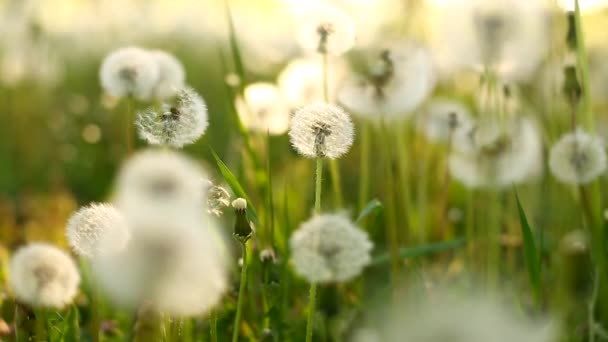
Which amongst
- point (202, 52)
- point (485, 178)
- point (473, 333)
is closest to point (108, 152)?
point (485, 178)

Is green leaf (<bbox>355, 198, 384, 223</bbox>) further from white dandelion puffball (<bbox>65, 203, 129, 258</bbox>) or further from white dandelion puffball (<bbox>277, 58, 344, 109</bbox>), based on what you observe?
white dandelion puffball (<bbox>277, 58, 344, 109</bbox>)

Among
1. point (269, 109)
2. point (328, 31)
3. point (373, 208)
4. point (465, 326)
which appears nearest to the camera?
point (465, 326)

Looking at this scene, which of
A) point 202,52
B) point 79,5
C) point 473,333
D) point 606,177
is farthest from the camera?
point 79,5

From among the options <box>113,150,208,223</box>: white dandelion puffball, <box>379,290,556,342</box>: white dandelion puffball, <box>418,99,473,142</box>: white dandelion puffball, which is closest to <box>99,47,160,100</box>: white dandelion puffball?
<box>113,150,208,223</box>: white dandelion puffball

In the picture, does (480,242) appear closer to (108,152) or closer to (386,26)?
(386,26)

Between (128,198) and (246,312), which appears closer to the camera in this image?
(128,198)

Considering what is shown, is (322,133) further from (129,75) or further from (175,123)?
(129,75)

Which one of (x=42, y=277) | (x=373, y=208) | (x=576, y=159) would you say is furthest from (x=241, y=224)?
(x=576, y=159)
